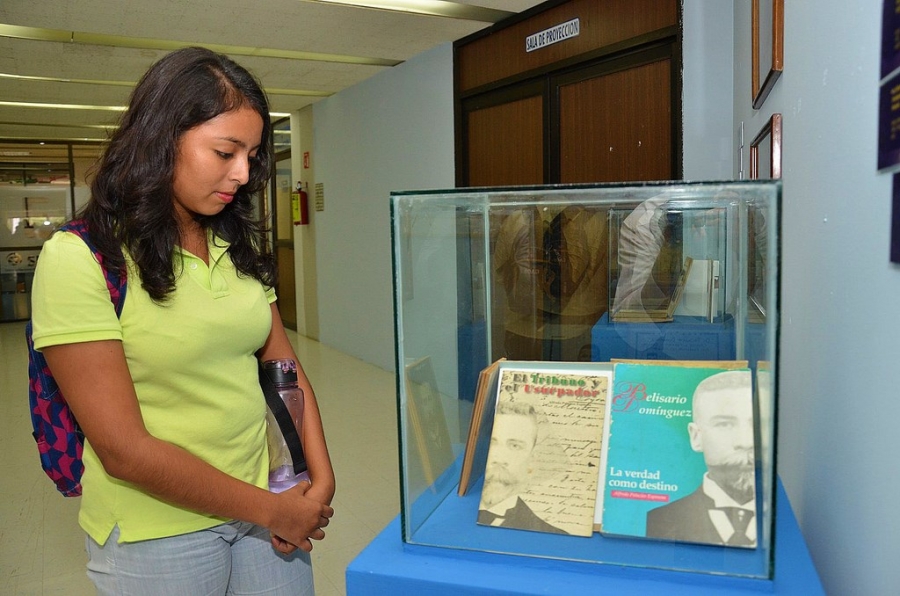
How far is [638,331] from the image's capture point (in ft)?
3.51

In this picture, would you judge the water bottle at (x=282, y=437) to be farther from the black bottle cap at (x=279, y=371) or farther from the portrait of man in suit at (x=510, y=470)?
the portrait of man in suit at (x=510, y=470)

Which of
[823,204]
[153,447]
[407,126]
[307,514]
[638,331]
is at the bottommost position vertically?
[307,514]

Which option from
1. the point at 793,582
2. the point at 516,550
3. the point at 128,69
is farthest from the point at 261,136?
the point at 128,69

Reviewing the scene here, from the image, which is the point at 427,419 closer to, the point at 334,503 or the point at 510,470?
the point at 510,470

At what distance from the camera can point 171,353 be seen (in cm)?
112

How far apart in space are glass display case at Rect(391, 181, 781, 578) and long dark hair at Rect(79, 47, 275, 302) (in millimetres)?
384

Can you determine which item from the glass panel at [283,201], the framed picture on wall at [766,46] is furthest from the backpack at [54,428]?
the glass panel at [283,201]

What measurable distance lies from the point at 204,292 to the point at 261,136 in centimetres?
29

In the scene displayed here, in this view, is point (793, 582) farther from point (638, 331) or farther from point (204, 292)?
point (204, 292)

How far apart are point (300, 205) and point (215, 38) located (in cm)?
318

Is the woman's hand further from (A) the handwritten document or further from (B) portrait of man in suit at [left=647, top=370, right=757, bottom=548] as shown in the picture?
(B) portrait of man in suit at [left=647, top=370, right=757, bottom=548]

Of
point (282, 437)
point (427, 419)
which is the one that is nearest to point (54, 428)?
point (282, 437)

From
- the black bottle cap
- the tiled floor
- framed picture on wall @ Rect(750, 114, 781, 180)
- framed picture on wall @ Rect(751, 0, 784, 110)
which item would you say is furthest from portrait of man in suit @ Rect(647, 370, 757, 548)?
the tiled floor

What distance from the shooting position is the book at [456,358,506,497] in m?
1.07
